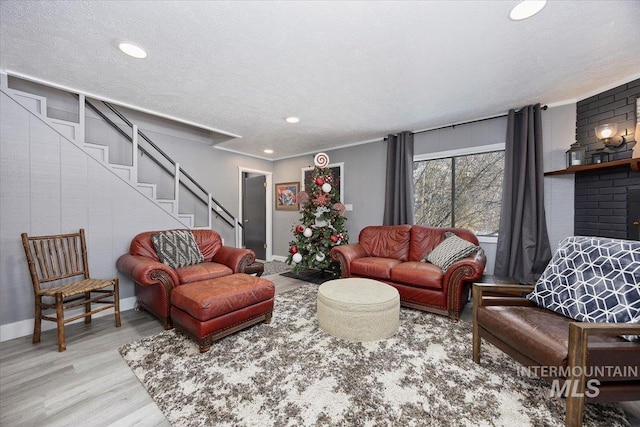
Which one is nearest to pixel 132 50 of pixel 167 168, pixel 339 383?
pixel 167 168

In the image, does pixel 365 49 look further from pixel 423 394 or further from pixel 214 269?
pixel 214 269

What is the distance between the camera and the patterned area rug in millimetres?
1406

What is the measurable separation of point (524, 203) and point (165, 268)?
413 cm

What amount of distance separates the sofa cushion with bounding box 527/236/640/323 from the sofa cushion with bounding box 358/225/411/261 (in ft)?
5.74

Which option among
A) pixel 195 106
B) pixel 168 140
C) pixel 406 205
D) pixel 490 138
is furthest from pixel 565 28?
pixel 168 140

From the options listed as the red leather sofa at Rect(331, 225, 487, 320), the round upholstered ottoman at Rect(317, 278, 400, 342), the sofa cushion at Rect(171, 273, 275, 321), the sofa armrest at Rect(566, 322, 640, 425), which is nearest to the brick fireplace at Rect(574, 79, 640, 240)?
the red leather sofa at Rect(331, 225, 487, 320)

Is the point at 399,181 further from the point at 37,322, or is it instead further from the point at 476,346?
the point at 37,322

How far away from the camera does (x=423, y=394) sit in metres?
1.58

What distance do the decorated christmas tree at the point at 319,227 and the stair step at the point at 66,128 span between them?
288cm

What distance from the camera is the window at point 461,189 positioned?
3.49 meters

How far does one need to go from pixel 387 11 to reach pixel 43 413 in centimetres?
315

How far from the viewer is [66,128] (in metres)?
2.62

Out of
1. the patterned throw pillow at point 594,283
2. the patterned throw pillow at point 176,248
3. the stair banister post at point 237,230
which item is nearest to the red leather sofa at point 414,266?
the patterned throw pillow at point 594,283

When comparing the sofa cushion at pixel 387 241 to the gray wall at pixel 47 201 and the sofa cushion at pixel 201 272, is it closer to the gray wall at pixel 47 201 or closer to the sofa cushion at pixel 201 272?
the sofa cushion at pixel 201 272
